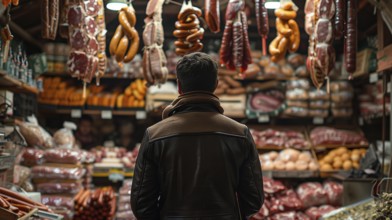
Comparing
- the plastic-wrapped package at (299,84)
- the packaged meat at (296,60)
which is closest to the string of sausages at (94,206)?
the plastic-wrapped package at (299,84)

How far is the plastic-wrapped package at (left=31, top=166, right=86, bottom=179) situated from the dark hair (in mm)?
3197

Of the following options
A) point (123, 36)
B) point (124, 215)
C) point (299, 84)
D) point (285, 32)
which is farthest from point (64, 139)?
point (299, 84)

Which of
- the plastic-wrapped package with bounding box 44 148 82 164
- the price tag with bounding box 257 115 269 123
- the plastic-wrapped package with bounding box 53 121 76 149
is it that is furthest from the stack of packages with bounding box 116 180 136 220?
the price tag with bounding box 257 115 269 123

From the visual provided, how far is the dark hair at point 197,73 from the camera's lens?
244 centimetres

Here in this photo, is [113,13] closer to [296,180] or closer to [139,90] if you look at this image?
[139,90]

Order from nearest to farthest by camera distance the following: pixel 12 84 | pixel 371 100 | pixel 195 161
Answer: pixel 195 161
pixel 12 84
pixel 371 100

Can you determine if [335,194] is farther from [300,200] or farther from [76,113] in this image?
[76,113]

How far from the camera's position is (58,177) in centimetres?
529

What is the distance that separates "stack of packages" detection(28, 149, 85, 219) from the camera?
5.18m

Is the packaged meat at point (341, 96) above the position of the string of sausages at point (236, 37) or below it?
below

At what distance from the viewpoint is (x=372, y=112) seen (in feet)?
18.9

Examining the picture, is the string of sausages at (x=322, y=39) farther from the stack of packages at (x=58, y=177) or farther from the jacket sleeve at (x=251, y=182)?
the stack of packages at (x=58, y=177)

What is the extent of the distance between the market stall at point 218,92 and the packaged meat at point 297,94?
1 cm

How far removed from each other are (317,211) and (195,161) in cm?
364
